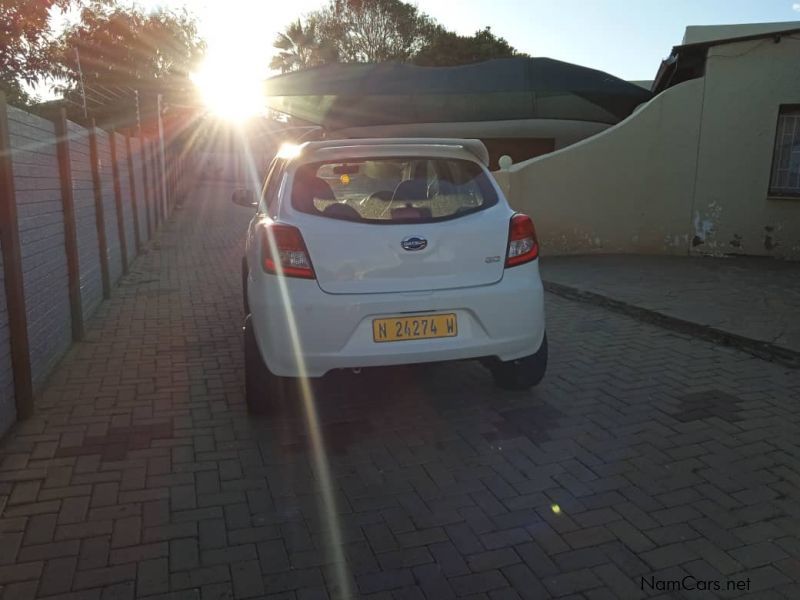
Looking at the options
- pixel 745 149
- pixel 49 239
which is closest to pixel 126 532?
pixel 49 239

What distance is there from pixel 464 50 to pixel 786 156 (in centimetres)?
2494

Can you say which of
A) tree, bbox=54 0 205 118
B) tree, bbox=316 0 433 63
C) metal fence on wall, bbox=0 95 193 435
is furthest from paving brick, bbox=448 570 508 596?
tree, bbox=316 0 433 63

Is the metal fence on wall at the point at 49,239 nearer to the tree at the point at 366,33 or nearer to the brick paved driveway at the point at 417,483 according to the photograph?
the brick paved driveway at the point at 417,483

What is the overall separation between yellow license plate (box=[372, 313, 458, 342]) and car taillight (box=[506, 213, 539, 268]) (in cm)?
52

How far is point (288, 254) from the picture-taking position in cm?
359

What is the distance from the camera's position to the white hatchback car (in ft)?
11.7

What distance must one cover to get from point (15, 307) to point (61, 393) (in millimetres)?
818

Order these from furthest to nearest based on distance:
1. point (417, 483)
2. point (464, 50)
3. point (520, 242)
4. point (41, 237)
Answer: point (464, 50) < point (41, 237) < point (520, 242) < point (417, 483)

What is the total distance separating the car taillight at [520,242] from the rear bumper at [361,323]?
7 centimetres

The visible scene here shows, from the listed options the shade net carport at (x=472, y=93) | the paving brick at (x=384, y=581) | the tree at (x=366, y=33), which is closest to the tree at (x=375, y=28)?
the tree at (x=366, y=33)

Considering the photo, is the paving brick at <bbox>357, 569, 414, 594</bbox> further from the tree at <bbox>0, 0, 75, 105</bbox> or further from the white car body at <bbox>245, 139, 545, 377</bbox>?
the tree at <bbox>0, 0, 75, 105</bbox>

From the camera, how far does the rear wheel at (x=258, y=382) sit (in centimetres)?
393

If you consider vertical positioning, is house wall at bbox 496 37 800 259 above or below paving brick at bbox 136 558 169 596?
above

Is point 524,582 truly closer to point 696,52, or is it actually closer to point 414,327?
point 414,327
